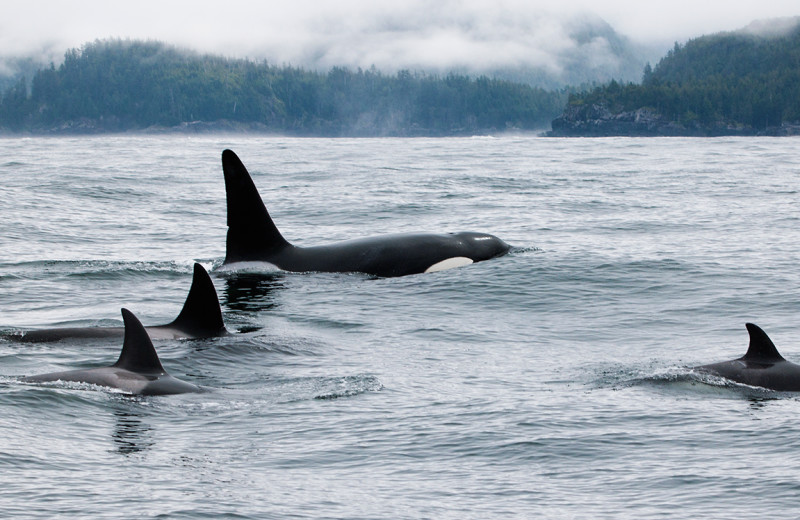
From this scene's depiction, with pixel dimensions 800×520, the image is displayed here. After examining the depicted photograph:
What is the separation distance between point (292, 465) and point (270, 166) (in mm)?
51282

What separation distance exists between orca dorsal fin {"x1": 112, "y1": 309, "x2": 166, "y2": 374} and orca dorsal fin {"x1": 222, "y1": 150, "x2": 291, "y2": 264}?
7843 mm

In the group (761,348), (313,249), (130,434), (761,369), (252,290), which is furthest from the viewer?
(313,249)

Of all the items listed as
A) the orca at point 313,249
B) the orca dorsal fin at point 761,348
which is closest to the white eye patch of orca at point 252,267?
the orca at point 313,249

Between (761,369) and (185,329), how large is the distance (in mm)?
6646

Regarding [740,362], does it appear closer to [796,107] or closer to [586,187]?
[586,187]

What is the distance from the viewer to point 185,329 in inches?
539

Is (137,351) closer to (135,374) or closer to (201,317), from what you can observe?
(135,374)

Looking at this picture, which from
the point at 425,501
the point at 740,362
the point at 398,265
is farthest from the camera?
the point at 398,265

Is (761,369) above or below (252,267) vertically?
below

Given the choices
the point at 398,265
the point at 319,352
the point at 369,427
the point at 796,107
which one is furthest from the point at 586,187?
the point at 796,107

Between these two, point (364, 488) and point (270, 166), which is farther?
point (270, 166)

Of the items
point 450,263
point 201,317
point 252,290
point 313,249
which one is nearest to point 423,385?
point 201,317

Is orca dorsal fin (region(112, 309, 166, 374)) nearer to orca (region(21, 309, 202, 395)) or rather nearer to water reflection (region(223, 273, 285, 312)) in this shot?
orca (region(21, 309, 202, 395))

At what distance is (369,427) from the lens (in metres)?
10.3
